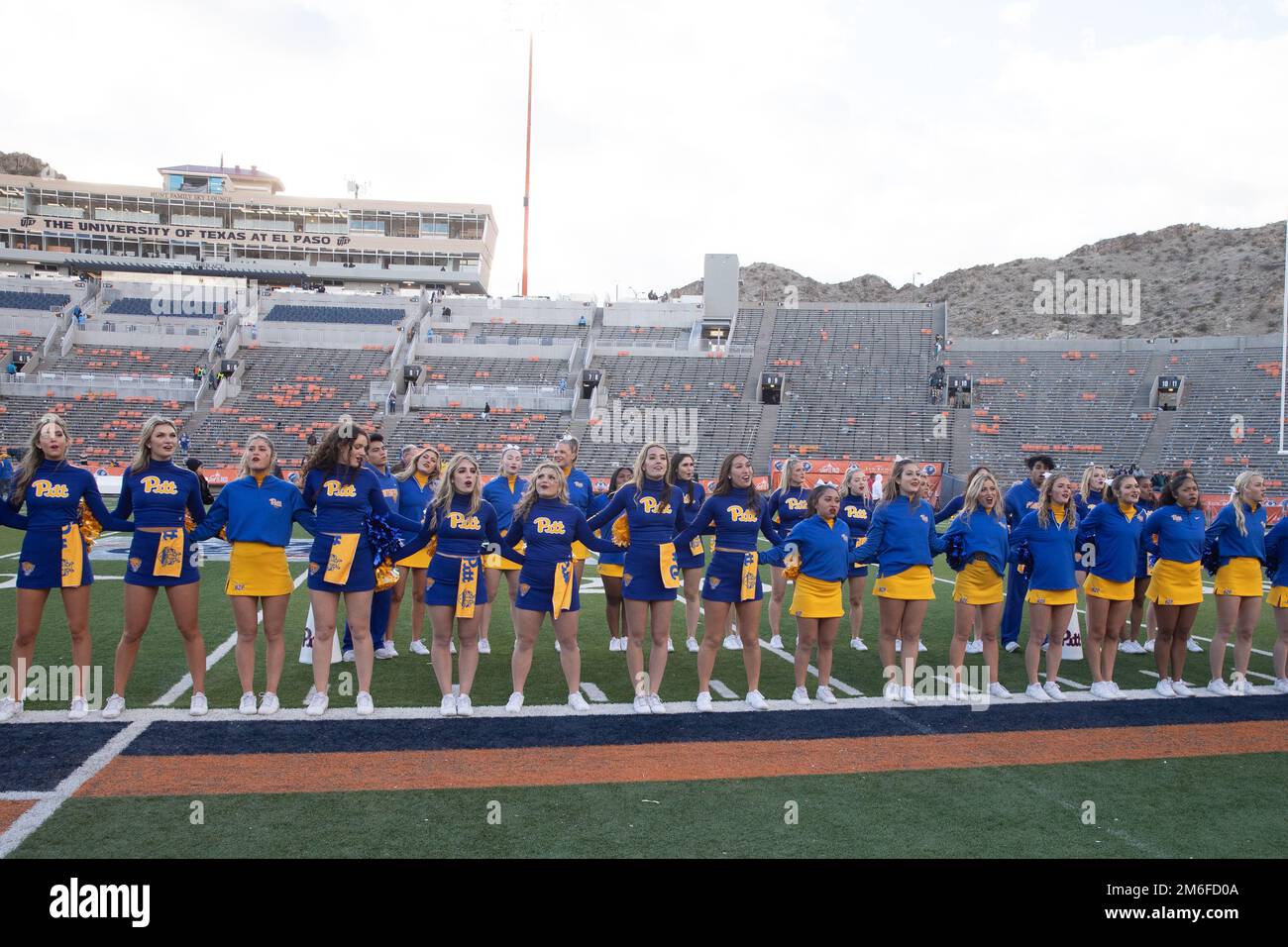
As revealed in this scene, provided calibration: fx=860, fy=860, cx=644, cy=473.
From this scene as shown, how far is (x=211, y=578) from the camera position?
1102 cm

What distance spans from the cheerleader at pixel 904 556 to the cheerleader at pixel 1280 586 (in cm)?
260

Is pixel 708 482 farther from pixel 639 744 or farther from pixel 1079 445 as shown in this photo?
pixel 639 744

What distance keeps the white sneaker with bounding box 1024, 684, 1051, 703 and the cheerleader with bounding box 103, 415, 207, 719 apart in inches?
219

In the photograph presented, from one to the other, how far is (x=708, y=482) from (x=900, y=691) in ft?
66.3

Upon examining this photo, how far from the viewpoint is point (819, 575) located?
5695 mm

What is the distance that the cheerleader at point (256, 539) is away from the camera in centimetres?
521

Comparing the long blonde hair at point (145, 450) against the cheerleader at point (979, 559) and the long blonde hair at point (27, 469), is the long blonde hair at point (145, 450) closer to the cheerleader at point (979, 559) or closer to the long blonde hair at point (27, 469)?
the long blonde hair at point (27, 469)

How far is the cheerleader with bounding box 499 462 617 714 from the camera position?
214 inches

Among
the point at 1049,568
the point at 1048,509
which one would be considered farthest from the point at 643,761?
the point at 1048,509

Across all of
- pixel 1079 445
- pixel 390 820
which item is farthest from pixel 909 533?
pixel 1079 445

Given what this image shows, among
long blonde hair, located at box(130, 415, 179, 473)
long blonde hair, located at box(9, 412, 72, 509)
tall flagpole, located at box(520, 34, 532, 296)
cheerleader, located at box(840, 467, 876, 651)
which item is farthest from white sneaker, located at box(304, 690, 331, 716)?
tall flagpole, located at box(520, 34, 532, 296)

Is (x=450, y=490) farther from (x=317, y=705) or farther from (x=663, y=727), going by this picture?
(x=663, y=727)

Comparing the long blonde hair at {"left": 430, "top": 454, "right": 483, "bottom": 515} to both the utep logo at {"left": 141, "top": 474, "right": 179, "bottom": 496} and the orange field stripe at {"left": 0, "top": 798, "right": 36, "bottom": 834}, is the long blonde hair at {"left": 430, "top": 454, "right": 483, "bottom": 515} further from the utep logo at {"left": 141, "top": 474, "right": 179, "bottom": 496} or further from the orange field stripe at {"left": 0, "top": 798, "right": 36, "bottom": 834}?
the orange field stripe at {"left": 0, "top": 798, "right": 36, "bottom": 834}

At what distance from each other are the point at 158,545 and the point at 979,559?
5300 millimetres
